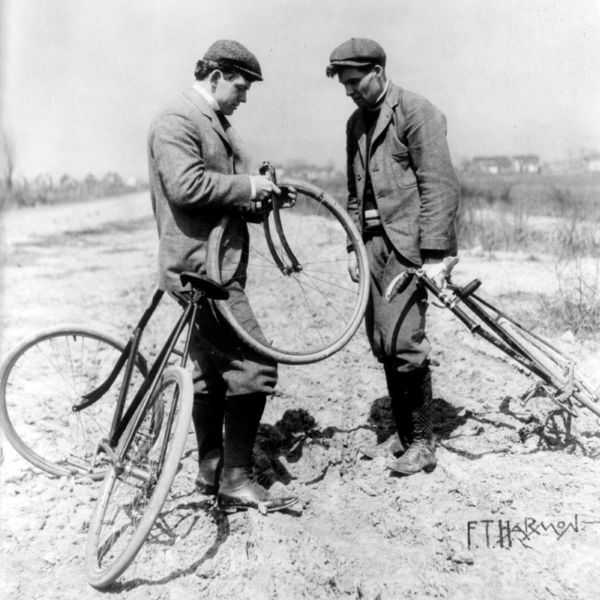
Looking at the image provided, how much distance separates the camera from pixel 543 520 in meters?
3.19

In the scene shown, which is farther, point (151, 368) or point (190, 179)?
point (151, 368)

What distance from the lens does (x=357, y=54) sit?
11.5 ft

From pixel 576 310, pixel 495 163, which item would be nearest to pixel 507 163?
pixel 495 163

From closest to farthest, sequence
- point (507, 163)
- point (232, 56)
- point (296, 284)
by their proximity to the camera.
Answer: point (232, 56) → point (296, 284) → point (507, 163)

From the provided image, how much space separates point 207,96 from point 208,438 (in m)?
A: 1.74

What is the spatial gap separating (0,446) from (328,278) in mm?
4897

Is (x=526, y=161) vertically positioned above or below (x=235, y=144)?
above

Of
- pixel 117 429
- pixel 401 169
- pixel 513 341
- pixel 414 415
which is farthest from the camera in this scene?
pixel 414 415

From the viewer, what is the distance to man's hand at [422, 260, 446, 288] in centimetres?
350

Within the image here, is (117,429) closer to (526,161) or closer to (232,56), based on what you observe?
(232,56)

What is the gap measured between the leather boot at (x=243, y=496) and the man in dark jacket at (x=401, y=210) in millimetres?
729

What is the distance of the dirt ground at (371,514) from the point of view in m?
2.79

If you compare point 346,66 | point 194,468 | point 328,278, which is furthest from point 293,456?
point 328,278

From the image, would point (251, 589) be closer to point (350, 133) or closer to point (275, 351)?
point (275, 351)
